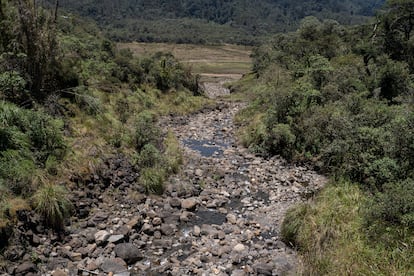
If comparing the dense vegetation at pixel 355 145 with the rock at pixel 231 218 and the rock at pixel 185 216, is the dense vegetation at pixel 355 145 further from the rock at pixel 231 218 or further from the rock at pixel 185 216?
the rock at pixel 185 216

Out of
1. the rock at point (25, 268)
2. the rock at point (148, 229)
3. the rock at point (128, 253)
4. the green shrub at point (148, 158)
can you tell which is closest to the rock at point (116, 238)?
the rock at point (128, 253)

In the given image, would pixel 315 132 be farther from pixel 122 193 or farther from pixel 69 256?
pixel 69 256

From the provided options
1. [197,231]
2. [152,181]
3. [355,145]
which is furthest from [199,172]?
[355,145]

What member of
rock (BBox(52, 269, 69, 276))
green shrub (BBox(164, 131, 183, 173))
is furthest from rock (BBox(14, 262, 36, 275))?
green shrub (BBox(164, 131, 183, 173))

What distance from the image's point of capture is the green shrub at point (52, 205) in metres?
9.98

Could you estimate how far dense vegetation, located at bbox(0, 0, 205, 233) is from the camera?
10266mm

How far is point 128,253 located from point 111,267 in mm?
657

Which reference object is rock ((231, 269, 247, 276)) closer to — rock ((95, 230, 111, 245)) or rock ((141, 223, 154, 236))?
rock ((141, 223, 154, 236))

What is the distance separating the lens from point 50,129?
1245 cm

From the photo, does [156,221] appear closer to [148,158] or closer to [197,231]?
[197,231]

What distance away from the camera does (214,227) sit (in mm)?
11641

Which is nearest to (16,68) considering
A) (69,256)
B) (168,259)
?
(69,256)

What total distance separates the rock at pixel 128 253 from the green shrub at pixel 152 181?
3728 millimetres

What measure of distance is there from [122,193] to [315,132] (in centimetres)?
1024
